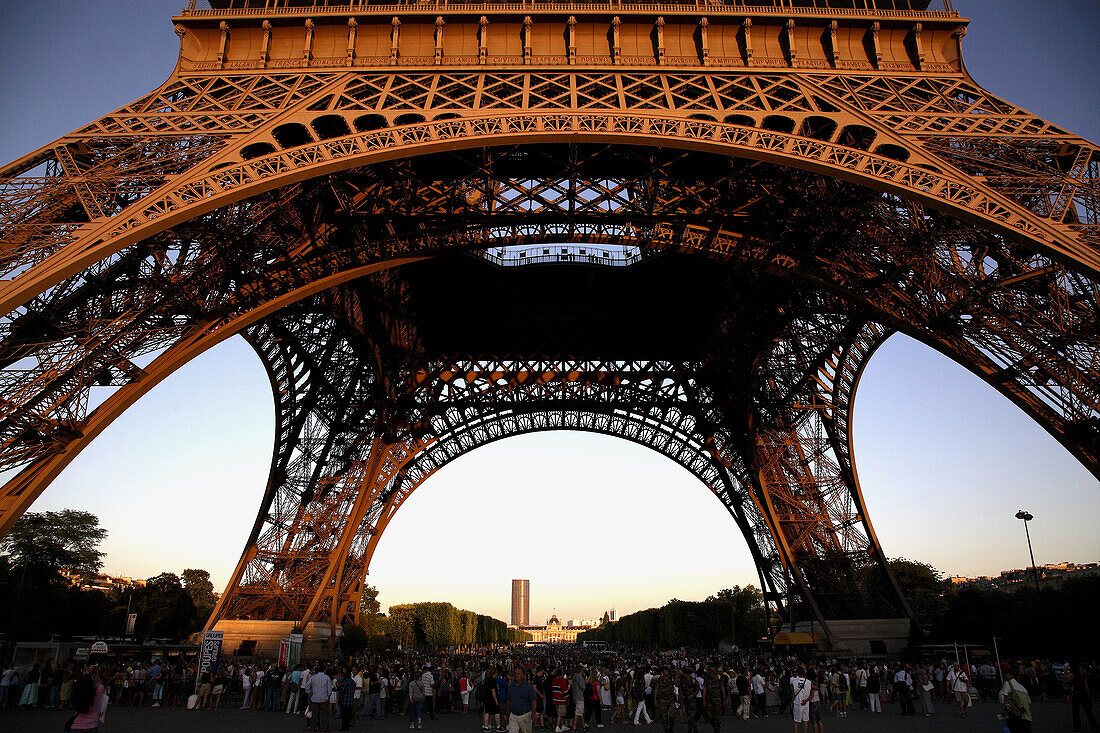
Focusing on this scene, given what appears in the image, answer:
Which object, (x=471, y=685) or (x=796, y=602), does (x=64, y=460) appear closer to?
(x=471, y=685)

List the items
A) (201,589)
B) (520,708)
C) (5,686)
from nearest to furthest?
(520,708), (5,686), (201,589)

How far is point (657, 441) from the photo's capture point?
36906 millimetres

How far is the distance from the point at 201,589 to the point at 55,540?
3258cm

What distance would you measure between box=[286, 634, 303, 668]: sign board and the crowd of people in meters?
0.87

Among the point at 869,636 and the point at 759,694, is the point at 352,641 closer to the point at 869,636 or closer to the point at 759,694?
the point at 869,636

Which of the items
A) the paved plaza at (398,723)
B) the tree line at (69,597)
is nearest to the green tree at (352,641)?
the tree line at (69,597)

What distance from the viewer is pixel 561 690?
1479 cm

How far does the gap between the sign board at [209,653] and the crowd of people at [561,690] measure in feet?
0.75

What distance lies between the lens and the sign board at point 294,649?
80.9ft

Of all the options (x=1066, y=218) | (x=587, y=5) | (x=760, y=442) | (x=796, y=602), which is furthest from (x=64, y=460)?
(x=796, y=602)

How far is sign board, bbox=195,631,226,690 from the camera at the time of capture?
71.1 ft

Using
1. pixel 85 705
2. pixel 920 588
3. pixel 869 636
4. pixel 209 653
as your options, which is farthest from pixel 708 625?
pixel 85 705

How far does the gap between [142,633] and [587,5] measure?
183ft

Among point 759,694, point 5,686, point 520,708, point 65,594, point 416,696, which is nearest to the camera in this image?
point 520,708
